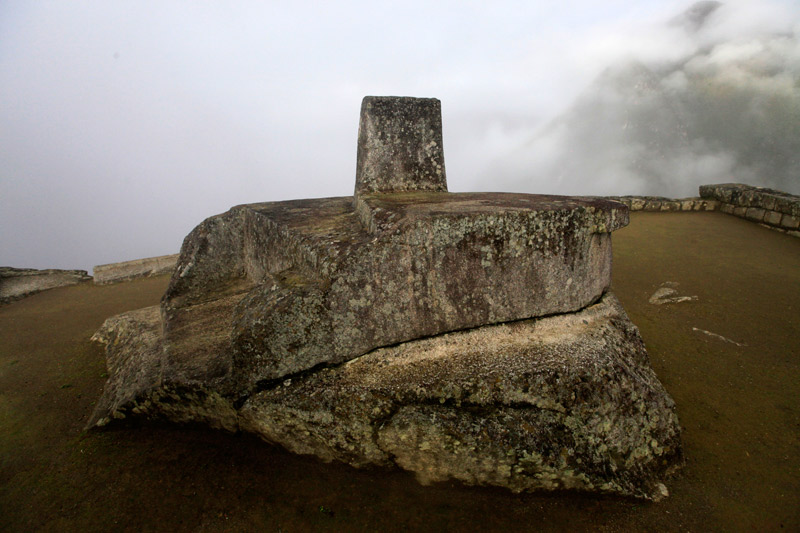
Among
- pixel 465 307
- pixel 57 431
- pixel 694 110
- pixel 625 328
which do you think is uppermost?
pixel 694 110

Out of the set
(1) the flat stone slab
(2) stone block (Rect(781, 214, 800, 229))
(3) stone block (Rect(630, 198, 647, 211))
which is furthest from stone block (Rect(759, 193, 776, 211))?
(1) the flat stone slab

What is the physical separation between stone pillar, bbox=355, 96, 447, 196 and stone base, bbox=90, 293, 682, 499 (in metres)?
1.87

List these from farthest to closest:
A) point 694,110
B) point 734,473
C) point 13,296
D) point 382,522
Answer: point 694,110 < point 13,296 < point 734,473 < point 382,522

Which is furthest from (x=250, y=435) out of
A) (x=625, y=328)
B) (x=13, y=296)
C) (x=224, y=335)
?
(x=13, y=296)

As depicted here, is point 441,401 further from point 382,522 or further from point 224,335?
point 224,335

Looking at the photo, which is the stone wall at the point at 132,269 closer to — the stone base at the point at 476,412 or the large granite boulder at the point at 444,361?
the large granite boulder at the point at 444,361

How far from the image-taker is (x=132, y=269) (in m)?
8.59

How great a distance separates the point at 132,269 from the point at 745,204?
13306 millimetres

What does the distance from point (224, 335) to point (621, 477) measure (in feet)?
9.65

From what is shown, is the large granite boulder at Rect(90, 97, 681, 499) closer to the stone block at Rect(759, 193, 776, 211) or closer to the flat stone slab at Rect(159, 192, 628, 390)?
the flat stone slab at Rect(159, 192, 628, 390)

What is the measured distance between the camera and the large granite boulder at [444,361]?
2371mm

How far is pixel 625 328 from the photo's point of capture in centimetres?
316

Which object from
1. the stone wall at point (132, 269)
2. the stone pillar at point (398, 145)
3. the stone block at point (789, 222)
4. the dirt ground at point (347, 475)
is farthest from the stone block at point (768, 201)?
the stone wall at point (132, 269)

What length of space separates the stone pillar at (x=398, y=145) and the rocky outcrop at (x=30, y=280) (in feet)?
25.2
